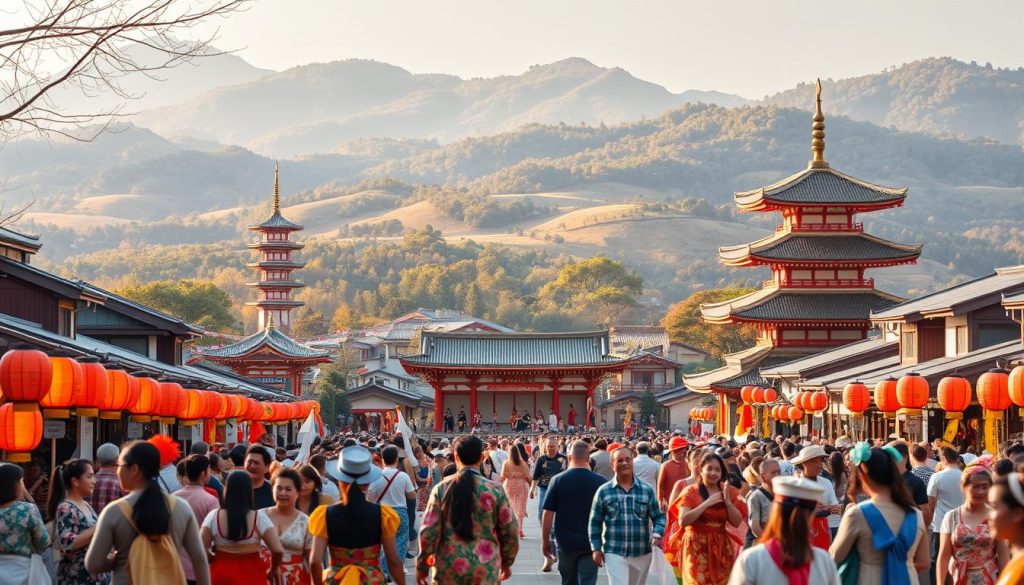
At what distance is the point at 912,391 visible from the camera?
26781 mm

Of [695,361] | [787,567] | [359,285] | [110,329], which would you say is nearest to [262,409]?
[110,329]

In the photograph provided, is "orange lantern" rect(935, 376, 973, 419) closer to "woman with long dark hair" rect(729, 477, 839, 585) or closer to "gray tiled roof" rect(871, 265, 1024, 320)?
"gray tiled roof" rect(871, 265, 1024, 320)

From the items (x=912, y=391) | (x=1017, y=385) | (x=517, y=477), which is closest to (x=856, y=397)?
(x=912, y=391)

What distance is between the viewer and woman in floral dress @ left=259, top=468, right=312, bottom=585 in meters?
10.6

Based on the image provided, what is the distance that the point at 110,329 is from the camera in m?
41.4

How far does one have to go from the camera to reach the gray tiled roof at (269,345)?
74.8 metres

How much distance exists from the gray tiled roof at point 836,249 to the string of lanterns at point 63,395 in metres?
31.4

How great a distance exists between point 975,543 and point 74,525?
6.58 metres

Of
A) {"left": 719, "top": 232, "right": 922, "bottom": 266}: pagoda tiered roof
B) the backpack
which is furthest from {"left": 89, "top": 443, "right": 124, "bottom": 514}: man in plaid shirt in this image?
{"left": 719, "top": 232, "right": 922, "bottom": 266}: pagoda tiered roof

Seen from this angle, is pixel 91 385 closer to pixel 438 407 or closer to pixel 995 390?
pixel 995 390

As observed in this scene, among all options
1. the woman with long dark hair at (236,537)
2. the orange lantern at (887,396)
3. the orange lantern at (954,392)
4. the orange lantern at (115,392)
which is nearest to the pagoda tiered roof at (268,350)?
the orange lantern at (887,396)

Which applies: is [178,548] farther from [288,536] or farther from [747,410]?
[747,410]

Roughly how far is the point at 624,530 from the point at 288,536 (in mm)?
2941

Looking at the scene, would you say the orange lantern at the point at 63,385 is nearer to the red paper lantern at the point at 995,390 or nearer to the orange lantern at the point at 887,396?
the red paper lantern at the point at 995,390
